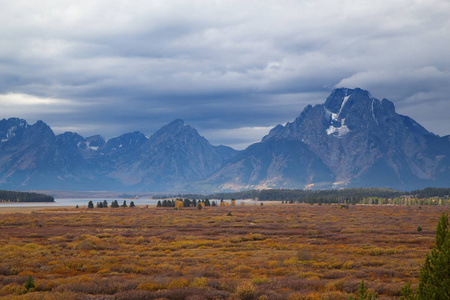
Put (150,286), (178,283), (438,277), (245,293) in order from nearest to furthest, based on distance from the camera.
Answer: (438,277), (245,293), (150,286), (178,283)

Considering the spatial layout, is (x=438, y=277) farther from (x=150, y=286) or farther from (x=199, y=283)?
(x=150, y=286)

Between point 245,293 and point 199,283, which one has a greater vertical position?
point 245,293

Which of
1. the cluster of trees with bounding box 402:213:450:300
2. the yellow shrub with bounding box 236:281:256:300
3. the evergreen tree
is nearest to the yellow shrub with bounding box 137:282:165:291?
the yellow shrub with bounding box 236:281:256:300

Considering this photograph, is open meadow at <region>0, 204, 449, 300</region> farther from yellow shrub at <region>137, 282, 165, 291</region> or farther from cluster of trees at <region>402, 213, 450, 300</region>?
cluster of trees at <region>402, 213, 450, 300</region>

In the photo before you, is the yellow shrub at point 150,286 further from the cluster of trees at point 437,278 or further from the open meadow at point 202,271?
the cluster of trees at point 437,278

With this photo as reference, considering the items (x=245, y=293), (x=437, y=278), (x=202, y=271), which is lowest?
(x=202, y=271)

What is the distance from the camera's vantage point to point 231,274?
94.4 feet

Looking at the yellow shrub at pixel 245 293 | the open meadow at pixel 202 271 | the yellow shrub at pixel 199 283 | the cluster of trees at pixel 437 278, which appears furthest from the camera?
the yellow shrub at pixel 199 283

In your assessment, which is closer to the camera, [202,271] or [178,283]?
[178,283]

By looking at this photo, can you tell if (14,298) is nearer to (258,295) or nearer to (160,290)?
(160,290)

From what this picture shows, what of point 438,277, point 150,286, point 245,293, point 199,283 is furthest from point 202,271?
point 438,277

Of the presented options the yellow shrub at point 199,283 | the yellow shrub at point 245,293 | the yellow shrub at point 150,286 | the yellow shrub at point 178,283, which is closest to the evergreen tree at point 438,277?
the yellow shrub at point 245,293

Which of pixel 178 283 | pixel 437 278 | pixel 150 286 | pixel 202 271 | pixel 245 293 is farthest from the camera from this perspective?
pixel 202 271

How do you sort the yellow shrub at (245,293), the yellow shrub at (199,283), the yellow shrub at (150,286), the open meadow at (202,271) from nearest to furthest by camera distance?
the yellow shrub at (245,293)
the open meadow at (202,271)
the yellow shrub at (150,286)
the yellow shrub at (199,283)
